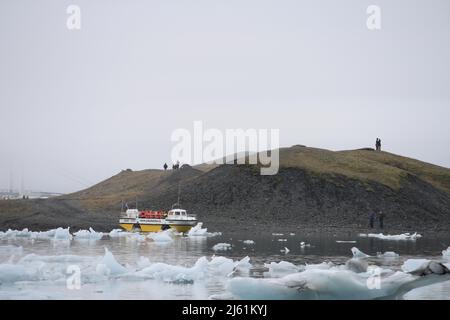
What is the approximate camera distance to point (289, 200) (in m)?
105

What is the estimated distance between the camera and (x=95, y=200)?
120 meters

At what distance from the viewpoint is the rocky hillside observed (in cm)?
9344

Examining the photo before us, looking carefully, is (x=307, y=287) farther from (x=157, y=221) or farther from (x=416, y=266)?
(x=157, y=221)

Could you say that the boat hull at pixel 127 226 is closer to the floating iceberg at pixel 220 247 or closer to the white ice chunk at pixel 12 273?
the floating iceberg at pixel 220 247

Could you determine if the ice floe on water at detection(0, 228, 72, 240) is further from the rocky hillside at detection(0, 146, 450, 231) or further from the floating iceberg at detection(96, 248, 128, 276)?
the floating iceberg at detection(96, 248, 128, 276)

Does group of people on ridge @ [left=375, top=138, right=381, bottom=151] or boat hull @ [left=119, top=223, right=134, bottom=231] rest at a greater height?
group of people on ridge @ [left=375, top=138, right=381, bottom=151]

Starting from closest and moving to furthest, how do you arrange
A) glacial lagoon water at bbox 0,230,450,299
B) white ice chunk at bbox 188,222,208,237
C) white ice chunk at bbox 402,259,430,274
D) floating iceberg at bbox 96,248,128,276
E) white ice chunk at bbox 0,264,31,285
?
glacial lagoon water at bbox 0,230,450,299, white ice chunk at bbox 0,264,31,285, floating iceberg at bbox 96,248,128,276, white ice chunk at bbox 402,259,430,274, white ice chunk at bbox 188,222,208,237

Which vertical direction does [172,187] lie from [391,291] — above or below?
above

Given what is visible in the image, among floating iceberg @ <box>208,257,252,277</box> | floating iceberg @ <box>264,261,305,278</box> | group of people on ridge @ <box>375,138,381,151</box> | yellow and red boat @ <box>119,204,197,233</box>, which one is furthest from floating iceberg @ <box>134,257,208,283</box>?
group of people on ridge @ <box>375,138,381,151</box>

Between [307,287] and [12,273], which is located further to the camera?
[12,273]

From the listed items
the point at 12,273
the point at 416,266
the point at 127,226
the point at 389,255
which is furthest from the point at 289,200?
the point at 12,273
